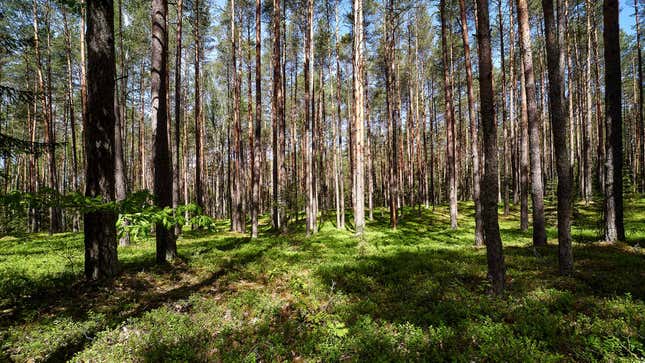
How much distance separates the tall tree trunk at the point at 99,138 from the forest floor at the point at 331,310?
0.76 metres

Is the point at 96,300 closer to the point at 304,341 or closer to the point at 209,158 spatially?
the point at 304,341

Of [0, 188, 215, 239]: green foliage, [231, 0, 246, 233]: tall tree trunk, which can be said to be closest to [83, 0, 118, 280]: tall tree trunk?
[0, 188, 215, 239]: green foliage

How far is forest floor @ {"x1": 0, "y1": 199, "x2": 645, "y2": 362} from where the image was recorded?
12.7 feet

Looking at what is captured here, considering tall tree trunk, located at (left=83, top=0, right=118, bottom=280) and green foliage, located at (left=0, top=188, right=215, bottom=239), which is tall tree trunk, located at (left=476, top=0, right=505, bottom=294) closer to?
green foliage, located at (left=0, top=188, right=215, bottom=239)

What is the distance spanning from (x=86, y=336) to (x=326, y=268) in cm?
517

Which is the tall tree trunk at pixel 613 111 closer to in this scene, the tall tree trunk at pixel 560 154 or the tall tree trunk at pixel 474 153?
the tall tree trunk at pixel 560 154

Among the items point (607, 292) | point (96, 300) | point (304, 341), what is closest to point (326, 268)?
point (304, 341)

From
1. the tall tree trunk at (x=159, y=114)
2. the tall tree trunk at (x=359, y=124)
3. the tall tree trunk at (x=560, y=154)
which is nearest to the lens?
the tall tree trunk at (x=560, y=154)

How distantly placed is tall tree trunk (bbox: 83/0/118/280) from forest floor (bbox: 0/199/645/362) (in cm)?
76

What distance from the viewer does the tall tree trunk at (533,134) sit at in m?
9.22

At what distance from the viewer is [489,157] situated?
5.56m

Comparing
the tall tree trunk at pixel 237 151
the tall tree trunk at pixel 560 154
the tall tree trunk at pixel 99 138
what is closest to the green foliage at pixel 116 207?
the tall tree trunk at pixel 99 138

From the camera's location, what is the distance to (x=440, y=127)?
1740 inches

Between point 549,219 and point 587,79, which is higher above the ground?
point 587,79
